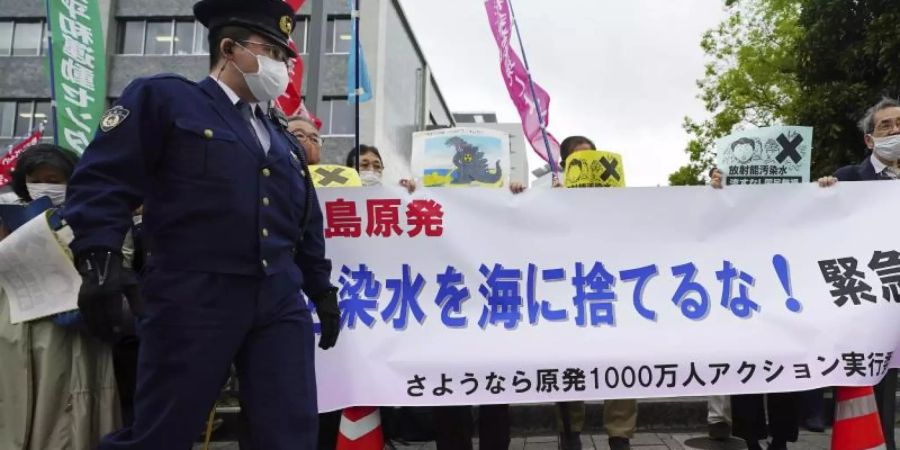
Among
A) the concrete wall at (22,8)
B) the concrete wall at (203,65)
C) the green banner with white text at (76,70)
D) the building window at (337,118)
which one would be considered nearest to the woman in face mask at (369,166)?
the green banner with white text at (76,70)

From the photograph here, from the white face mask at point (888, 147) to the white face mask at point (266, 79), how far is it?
119 inches

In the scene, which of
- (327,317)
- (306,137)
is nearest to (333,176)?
(306,137)

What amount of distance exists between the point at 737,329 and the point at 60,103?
511 cm

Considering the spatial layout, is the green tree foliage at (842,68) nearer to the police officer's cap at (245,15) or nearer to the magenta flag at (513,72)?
the magenta flag at (513,72)

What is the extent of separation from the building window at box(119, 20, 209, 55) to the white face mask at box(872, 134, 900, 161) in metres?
21.4

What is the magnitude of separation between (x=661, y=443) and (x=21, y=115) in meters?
24.4

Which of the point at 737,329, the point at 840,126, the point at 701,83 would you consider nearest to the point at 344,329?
the point at 737,329

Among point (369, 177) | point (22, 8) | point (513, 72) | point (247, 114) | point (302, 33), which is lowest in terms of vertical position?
point (247, 114)

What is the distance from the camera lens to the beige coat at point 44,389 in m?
2.59

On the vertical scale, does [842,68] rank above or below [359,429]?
above

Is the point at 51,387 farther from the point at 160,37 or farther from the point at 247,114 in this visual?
the point at 160,37

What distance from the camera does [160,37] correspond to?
21.6 metres

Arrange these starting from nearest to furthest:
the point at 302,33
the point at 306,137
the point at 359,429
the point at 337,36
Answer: the point at 359,429, the point at 306,137, the point at 302,33, the point at 337,36

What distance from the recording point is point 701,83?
1936cm
